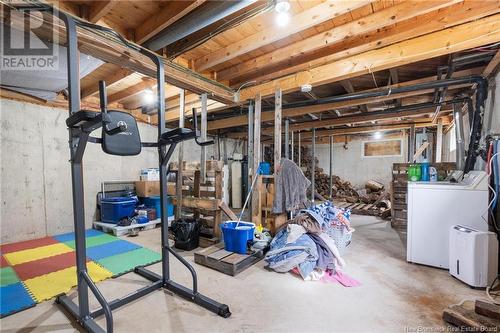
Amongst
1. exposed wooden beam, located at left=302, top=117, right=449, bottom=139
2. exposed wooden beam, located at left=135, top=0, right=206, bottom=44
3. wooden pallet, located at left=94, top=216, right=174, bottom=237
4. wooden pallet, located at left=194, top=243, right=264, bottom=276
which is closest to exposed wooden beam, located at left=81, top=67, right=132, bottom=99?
exposed wooden beam, located at left=135, top=0, right=206, bottom=44

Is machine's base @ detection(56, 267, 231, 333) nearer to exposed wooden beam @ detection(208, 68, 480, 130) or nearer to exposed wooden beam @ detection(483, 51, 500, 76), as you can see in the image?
exposed wooden beam @ detection(208, 68, 480, 130)

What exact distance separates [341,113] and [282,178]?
3.16m

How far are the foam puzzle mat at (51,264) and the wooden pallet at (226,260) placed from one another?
0.67 metres

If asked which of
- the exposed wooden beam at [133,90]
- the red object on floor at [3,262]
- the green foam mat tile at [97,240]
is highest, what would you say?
the exposed wooden beam at [133,90]

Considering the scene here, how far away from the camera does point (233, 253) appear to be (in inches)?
112

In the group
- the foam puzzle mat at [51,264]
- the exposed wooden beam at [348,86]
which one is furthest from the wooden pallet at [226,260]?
the exposed wooden beam at [348,86]

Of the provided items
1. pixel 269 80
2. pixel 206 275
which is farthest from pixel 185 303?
pixel 269 80

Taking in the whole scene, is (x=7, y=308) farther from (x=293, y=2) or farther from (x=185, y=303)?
(x=293, y=2)

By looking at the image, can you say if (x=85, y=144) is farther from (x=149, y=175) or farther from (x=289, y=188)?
(x=149, y=175)

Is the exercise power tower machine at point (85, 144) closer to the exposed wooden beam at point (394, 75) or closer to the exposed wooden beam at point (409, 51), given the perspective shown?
the exposed wooden beam at point (409, 51)

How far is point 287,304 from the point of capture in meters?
1.95

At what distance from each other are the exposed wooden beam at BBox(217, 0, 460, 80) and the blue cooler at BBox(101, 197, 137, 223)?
311 centimetres

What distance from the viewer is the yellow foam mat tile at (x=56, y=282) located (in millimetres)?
2115

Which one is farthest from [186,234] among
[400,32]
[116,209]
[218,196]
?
[400,32]
